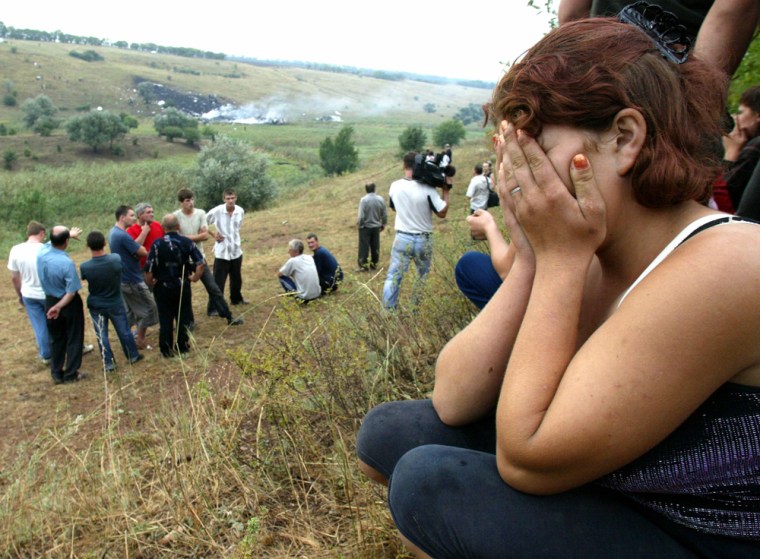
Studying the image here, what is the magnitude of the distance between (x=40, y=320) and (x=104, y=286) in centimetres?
176

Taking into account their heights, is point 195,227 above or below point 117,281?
above

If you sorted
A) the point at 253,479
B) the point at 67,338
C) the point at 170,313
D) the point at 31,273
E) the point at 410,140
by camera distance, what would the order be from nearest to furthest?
1. the point at 253,479
2. the point at 170,313
3. the point at 31,273
4. the point at 67,338
5. the point at 410,140

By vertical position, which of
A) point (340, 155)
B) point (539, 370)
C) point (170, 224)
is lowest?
point (340, 155)

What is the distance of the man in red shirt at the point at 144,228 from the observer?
28.3 feet

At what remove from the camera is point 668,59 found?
1.19 meters

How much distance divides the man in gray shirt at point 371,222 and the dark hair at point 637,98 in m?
10.1

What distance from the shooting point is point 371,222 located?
1168 centimetres

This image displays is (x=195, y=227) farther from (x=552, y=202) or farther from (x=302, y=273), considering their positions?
(x=552, y=202)

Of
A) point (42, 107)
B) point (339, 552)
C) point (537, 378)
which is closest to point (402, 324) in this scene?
point (339, 552)

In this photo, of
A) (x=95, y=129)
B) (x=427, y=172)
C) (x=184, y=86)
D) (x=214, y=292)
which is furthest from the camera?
(x=184, y=86)

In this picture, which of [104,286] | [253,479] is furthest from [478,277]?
[104,286]

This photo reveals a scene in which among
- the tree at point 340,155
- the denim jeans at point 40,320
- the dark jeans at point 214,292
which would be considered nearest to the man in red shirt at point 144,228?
the dark jeans at point 214,292

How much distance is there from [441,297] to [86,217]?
1384 inches

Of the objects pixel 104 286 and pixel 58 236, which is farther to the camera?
pixel 104 286
